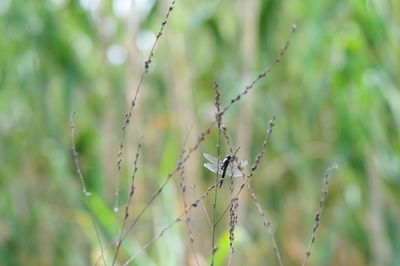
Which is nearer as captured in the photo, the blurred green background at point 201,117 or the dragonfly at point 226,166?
the dragonfly at point 226,166

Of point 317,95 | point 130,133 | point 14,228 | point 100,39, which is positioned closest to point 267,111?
point 317,95

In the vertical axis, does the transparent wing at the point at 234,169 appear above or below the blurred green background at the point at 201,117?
below

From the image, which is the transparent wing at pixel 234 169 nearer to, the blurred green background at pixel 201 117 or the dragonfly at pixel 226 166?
the dragonfly at pixel 226 166

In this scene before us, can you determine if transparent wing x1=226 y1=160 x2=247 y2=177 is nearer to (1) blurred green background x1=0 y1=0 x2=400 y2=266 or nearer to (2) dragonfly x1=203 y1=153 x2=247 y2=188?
(2) dragonfly x1=203 y1=153 x2=247 y2=188

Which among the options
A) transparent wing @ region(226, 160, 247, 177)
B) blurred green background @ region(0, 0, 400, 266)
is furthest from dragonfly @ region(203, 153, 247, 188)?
blurred green background @ region(0, 0, 400, 266)

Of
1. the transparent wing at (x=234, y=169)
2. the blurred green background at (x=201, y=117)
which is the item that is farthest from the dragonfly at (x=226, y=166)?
the blurred green background at (x=201, y=117)

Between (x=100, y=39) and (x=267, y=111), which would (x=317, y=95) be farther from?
(x=100, y=39)

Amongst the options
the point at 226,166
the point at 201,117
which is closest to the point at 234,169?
the point at 226,166

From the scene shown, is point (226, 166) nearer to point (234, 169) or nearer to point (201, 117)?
point (234, 169)

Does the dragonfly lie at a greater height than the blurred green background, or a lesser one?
lesser
